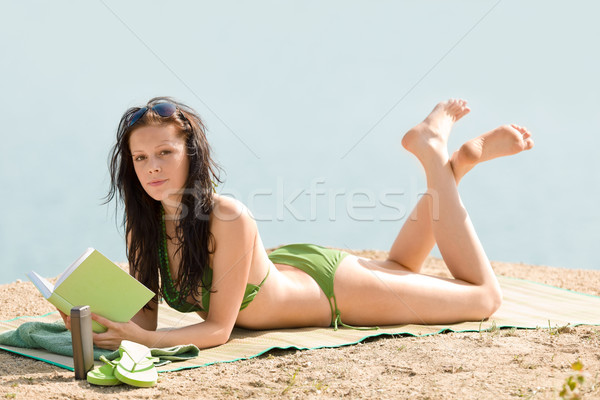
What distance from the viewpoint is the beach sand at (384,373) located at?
8.93ft

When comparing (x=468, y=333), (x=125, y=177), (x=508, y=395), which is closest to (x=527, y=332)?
(x=468, y=333)

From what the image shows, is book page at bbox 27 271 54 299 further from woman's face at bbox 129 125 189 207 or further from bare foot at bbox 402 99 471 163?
bare foot at bbox 402 99 471 163

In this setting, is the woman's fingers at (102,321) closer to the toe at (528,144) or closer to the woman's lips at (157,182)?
the woman's lips at (157,182)

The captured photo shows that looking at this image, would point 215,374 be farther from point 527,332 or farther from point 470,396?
point 527,332

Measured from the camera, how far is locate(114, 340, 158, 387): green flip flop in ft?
9.37

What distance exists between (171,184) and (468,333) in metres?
1.81

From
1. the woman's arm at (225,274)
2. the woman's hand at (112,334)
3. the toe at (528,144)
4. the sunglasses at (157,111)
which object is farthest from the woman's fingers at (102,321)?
the toe at (528,144)

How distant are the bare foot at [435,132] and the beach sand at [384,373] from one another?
1.13 metres

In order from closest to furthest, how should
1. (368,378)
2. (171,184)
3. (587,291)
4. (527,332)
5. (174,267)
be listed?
(368,378), (171,184), (174,267), (527,332), (587,291)

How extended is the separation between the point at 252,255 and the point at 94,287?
809 millimetres

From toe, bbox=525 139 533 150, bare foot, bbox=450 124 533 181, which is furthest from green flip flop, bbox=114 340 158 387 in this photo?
toe, bbox=525 139 533 150

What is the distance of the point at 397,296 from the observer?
383 centimetres

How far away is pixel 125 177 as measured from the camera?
3451 millimetres

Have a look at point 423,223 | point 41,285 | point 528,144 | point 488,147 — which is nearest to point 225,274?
point 41,285
